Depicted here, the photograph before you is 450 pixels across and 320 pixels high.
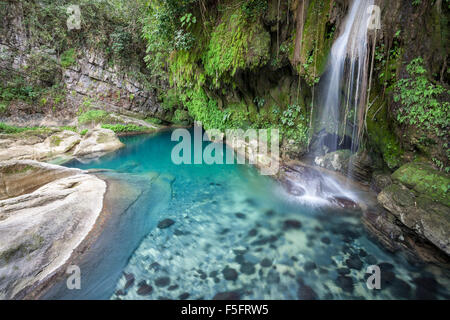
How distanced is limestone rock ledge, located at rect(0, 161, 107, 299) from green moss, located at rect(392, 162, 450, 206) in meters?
6.36

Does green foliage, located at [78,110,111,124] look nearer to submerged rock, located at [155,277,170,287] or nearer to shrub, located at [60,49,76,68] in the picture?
shrub, located at [60,49,76,68]

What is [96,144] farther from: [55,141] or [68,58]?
[68,58]

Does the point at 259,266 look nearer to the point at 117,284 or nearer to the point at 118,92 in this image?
the point at 117,284

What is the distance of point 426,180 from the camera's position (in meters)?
3.62

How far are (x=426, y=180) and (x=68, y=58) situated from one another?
23.6 metres

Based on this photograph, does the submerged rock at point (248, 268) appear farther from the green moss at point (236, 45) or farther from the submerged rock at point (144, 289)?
the green moss at point (236, 45)

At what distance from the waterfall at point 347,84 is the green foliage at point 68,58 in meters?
20.5

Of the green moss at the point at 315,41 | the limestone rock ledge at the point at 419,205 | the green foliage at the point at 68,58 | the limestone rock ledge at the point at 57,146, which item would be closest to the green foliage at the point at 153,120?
the limestone rock ledge at the point at 57,146

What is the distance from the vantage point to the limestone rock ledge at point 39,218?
9.43 ft

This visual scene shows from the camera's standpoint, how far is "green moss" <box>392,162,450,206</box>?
11.1 ft

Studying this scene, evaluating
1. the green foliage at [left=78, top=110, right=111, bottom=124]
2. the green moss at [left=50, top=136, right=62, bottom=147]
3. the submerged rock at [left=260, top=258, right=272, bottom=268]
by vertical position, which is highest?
the green foliage at [left=78, top=110, right=111, bottom=124]

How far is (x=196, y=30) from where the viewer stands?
8047mm

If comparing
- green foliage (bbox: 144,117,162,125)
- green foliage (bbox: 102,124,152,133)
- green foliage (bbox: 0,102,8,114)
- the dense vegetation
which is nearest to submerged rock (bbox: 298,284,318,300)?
the dense vegetation
